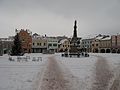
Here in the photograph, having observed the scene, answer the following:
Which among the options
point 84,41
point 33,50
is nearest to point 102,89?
point 33,50

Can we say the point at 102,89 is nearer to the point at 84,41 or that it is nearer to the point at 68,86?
the point at 68,86

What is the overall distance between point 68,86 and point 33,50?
112m

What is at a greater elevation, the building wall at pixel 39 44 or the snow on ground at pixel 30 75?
the building wall at pixel 39 44

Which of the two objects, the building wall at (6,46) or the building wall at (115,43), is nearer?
the building wall at (6,46)

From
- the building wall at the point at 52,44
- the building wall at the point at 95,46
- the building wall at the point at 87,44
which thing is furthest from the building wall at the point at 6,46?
the building wall at the point at 87,44

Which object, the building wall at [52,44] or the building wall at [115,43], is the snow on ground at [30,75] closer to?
the building wall at [115,43]

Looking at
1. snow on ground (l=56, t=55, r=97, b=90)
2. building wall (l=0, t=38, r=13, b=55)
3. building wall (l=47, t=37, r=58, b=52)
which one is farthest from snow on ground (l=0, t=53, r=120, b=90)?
building wall (l=47, t=37, r=58, b=52)

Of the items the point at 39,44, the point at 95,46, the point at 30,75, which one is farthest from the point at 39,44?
the point at 30,75

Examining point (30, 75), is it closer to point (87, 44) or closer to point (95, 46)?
point (95, 46)

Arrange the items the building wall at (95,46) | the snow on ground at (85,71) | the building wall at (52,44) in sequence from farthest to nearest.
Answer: the building wall at (95,46), the building wall at (52,44), the snow on ground at (85,71)

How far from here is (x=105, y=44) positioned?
129250mm

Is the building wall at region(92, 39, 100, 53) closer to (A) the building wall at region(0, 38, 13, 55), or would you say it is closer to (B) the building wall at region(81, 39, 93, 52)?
(B) the building wall at region(81, 39, 93, 52)

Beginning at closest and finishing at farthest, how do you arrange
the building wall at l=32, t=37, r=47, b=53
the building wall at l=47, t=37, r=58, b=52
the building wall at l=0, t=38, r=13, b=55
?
the building wall at l=0, t=38, r=13, b=55, the building wall at l=32, t=37, r=47, b=53, the building wall at l=47, t=37, r=58, b=52

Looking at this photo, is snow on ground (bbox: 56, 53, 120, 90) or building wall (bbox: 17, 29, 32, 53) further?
building wall (bbox: 17, 29, 32, 53)
